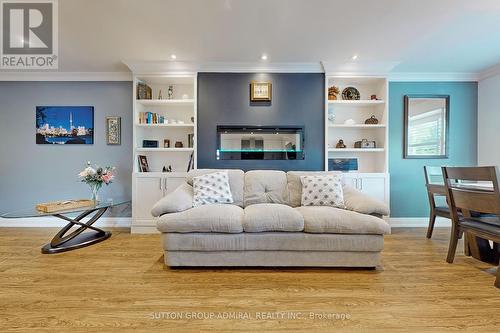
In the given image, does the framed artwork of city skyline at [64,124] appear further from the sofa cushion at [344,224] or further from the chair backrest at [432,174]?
the chair backrest at [432,174]

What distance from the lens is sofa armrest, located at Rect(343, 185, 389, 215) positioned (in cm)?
235

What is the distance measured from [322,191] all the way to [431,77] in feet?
9.38

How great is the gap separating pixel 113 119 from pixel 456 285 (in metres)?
4.53

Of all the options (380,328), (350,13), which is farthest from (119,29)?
(380,328)

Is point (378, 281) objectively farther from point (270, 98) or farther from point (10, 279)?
point (10, 279)

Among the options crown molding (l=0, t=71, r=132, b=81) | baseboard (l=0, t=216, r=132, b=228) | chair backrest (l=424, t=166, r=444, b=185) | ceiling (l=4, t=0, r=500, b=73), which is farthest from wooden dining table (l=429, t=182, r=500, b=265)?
→ crown molding (l=0, t=71, r=132, b=81)

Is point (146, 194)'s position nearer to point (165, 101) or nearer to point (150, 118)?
Answer: point (150, 118)

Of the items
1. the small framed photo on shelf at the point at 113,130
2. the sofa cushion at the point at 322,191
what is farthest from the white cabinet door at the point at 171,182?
the sofa cushion at the point at 322,191

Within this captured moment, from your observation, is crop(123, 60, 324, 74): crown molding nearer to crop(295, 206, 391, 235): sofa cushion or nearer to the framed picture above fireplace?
the framed picture above fireplace

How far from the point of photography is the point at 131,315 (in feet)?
5.24

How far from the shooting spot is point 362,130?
3.96 metres

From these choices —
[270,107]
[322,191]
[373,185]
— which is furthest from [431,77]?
[322,191]

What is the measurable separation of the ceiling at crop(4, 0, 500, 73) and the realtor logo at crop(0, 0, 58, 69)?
4.1 inches

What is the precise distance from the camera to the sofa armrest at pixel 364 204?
7.70 ft
